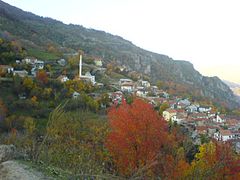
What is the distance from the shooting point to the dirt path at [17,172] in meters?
4.51

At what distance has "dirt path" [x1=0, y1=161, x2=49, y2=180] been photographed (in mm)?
4512

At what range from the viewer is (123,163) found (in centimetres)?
1148

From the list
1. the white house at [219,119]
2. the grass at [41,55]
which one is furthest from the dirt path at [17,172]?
the grass at [41,55]

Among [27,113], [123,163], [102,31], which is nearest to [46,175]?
[123,163]

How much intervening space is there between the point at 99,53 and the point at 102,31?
244 feet

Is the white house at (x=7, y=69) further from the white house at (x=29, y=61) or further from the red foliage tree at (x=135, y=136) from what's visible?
the red foliage tree at (x=135, y=136)

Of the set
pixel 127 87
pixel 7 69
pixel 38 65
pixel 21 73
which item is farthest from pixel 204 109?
pixel 7 69

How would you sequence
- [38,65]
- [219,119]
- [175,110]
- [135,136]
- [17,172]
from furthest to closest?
[219,119], [38,65], [175,110], [135,136], [17,172]

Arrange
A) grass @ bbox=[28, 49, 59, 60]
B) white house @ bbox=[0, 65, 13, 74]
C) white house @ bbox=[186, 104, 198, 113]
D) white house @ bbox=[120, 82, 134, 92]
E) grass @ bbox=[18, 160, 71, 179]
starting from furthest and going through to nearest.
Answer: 1. grass @ bbox=[28, 49, 59, 60]
2. white house @ bbox=[186, 104, 198, 113]
3. white house @ bbox=[120, 82, 134, 92]
4. white house @ bbox=[0, 65, 13, 74]
5. grass @ bbox=[18, 160, 71, 179]

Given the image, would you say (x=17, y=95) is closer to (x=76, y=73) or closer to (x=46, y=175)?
(x=76, y=73)

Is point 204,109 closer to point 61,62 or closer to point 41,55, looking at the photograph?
point 61,62

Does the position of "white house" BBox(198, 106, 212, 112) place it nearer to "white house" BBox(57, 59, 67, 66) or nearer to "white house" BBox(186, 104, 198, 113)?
"white house" BBox(186, 104, 198, 113)

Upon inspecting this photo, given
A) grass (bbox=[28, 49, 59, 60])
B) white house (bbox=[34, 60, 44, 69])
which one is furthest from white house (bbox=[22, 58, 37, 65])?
grass (bbox=[28, 49, 59, 60])

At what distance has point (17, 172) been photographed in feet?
15.1
